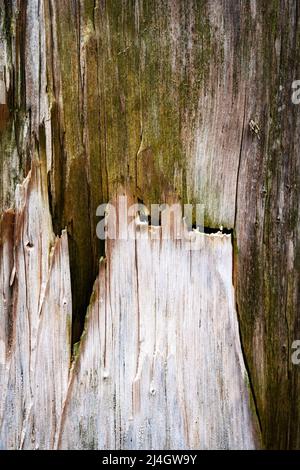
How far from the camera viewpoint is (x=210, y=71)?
1.43 m

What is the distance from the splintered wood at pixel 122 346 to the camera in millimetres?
1483

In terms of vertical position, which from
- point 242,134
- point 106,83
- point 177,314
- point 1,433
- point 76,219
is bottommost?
point 1,433

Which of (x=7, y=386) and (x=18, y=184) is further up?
(x=18, y=184)

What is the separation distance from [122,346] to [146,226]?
330 millimetres

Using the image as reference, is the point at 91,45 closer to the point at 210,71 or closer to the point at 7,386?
the point at 210,71

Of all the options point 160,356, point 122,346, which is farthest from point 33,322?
point 160,356

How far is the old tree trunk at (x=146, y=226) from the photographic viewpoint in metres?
1.42

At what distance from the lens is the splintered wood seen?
148 cm

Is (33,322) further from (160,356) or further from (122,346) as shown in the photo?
(160,356)

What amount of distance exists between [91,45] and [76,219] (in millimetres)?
443

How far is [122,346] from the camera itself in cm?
151

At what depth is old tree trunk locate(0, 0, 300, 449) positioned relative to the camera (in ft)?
4.66

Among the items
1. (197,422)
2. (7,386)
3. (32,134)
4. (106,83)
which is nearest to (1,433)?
(7,386)

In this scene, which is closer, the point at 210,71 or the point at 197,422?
the point at 210,71
